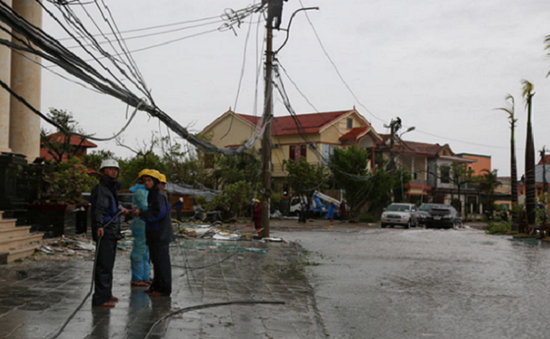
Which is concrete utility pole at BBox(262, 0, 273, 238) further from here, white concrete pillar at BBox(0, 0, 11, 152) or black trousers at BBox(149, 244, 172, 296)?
black trousers at BBox(149, 244, 172, 296)

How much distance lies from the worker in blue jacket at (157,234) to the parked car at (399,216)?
28111 millimetres

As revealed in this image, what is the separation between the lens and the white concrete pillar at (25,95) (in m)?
15.6

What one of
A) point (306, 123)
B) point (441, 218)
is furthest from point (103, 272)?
point (306, 123)

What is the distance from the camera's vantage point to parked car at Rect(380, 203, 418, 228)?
35031mm

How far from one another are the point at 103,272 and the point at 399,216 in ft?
95.8

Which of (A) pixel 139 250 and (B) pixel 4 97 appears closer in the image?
(A) pixel 139 250

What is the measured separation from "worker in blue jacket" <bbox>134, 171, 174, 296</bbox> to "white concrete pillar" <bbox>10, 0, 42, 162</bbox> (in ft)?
28.3

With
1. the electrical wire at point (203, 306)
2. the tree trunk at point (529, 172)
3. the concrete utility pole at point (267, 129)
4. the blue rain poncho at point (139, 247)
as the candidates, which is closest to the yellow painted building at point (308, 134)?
the tree trunk at point (529, 172)

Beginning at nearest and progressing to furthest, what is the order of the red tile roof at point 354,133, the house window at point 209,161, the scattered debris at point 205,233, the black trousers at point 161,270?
1. the black trousers at point 161,270
2. the scattered debris at point 205,233
3. the house window at point 209,161
4. the red tile roof at point 354,133

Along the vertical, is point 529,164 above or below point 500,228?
above

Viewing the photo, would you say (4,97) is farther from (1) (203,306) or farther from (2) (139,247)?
(1) (203,306)

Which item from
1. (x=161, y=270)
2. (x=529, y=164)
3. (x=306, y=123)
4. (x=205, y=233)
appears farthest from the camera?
(x=306, y=123)

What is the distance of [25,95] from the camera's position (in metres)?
15.5

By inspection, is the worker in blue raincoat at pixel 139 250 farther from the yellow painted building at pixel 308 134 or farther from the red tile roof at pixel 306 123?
the red tile roof at pixel 306 123
